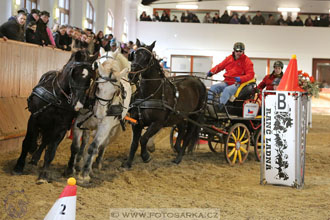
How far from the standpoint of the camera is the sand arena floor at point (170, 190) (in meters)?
4.91

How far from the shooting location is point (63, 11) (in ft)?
52.2

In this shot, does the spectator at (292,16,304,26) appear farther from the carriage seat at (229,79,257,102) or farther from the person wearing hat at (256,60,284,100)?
the carriage seat at (229,79,257,102)

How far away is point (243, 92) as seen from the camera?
879cm

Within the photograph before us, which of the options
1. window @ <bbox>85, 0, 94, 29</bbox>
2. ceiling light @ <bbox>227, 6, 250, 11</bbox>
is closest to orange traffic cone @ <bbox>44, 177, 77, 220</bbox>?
window @ <bbox>85, 0, 94, 29</bbox>

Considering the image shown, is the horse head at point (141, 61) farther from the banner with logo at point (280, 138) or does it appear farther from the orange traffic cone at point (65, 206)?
the orange traffic cone at point (65, 206)

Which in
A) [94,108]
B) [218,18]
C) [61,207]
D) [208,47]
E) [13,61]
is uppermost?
[218,18]

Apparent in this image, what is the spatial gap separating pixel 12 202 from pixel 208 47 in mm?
23347

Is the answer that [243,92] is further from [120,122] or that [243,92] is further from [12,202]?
[12,202]

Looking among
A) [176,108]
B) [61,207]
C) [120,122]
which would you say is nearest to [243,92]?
[176,108]

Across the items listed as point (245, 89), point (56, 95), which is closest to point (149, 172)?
point (56, 95)

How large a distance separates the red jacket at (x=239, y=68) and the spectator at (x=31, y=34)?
11.1 feet

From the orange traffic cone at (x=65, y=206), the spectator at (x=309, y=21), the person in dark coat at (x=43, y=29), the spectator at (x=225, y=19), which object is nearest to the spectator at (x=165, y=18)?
the spectator at (x=225, y=19)

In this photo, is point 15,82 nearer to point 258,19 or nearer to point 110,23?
point 110,23

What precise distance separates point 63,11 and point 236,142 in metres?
9.47
